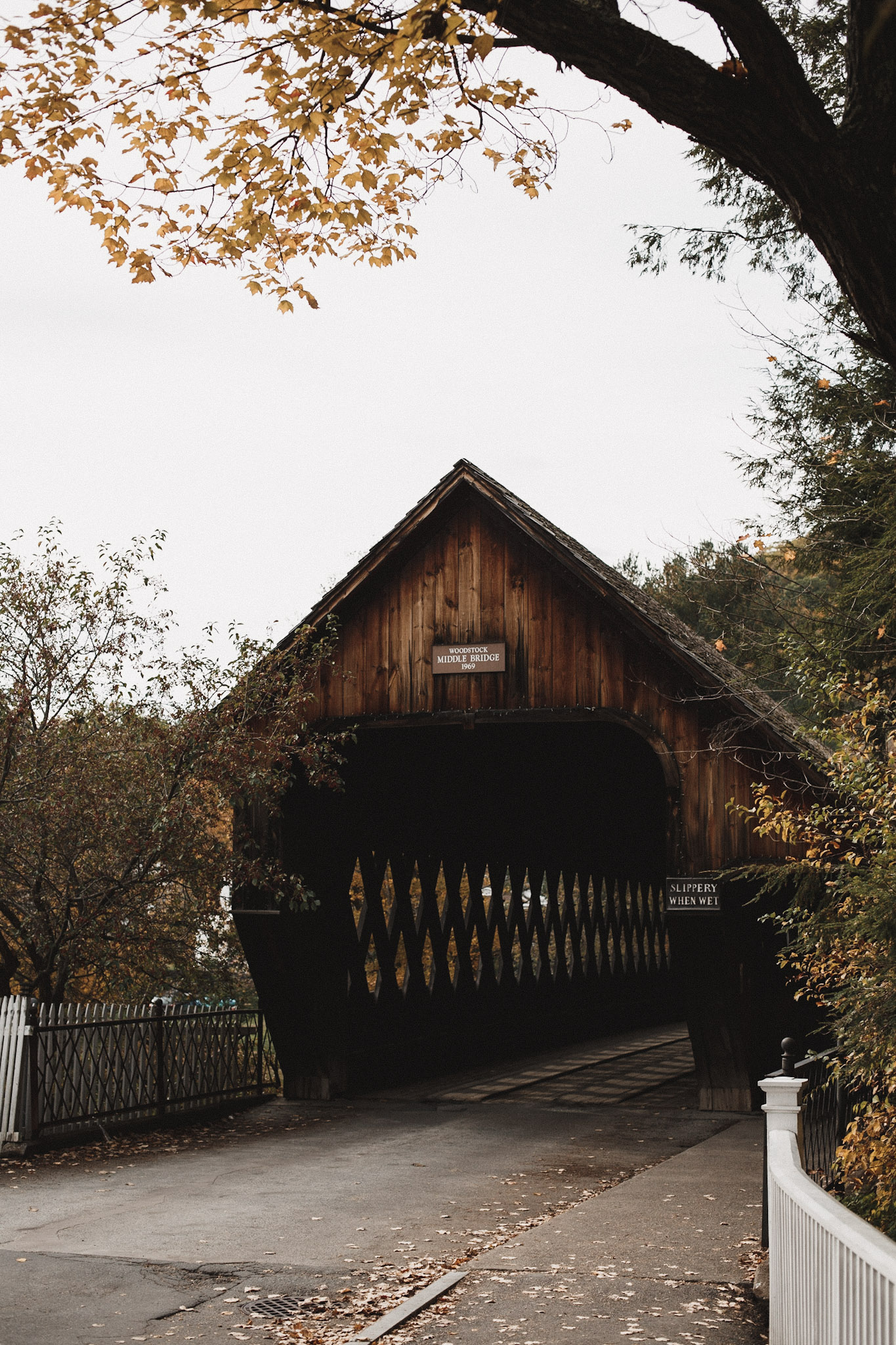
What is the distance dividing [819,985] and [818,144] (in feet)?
14.9

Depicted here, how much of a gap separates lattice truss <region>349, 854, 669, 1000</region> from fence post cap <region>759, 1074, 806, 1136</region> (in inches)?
308

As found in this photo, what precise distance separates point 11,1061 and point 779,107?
8.43m

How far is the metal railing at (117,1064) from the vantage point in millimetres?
9805

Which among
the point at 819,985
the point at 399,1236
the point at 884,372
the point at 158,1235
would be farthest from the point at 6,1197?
the point at 884,372

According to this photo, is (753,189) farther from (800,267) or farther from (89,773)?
(89,773)

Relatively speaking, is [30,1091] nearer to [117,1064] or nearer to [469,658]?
[117,1064]

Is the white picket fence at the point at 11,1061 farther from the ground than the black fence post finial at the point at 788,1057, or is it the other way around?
the black fence post finial at the point at 788,1057

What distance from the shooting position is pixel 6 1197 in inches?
325

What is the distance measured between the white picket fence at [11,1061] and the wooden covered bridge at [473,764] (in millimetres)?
2656

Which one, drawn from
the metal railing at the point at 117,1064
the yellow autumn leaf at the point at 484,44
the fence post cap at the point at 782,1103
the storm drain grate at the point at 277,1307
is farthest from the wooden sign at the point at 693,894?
the yellow autumn leaf at the point at 484,44

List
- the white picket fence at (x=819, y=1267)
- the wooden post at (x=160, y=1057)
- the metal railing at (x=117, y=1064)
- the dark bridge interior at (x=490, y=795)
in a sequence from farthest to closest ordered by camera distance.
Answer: the dark bridge interior at (x=490, y=795) < the wooden post at (x=160, y=1057) < the metal railing at (x=117, y=1064) < the white picket fence at (x=819, y=1267)

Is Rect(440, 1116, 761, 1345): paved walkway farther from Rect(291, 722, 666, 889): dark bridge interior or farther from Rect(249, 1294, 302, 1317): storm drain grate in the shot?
Rect(291, 722, 666, 889): dark bridge interior

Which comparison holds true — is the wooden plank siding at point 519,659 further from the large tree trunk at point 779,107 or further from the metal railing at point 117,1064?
the large tree trunk at point 779,107

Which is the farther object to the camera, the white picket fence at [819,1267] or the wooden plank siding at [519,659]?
the wooden plank siding at [519,659]
